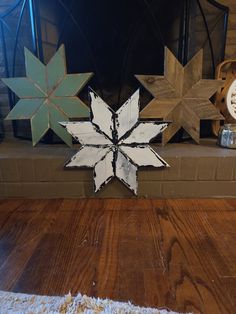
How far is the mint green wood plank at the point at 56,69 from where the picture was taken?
110 centimetres

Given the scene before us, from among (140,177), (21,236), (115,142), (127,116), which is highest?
(127,116)

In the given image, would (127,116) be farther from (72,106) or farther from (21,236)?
(21,236)

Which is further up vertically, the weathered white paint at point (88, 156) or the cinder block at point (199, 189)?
the weathered white paint at point (88, 156)

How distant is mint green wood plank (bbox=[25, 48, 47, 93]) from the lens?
1.12 meters

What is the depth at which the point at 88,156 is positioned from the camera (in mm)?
1072

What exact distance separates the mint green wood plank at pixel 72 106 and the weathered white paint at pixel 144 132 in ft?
0.73

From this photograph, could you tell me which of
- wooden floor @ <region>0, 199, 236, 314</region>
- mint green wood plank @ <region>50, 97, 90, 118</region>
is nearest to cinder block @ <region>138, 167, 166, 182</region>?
wooden floor @ <region>0, 199, 236, 314</region>

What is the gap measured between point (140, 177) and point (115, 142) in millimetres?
187

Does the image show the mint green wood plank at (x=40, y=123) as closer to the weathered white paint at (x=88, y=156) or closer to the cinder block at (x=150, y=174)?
the weathered white paint at (x=88, y=156)

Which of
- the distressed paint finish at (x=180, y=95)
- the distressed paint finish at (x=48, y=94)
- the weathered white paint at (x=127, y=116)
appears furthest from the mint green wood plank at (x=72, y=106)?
the distressed paint finish at (x=180, y=95)

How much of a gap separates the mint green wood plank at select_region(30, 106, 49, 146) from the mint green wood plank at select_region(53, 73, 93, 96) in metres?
0.10

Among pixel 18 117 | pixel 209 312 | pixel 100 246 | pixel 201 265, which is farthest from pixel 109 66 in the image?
pixel 209 312

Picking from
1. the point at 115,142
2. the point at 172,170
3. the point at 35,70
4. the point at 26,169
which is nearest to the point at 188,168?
the point at 172,170

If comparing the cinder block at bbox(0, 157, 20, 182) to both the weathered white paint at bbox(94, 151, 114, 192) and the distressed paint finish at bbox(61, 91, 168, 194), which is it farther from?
the weathered white paint at bbox(94, 151, 114, 192)
